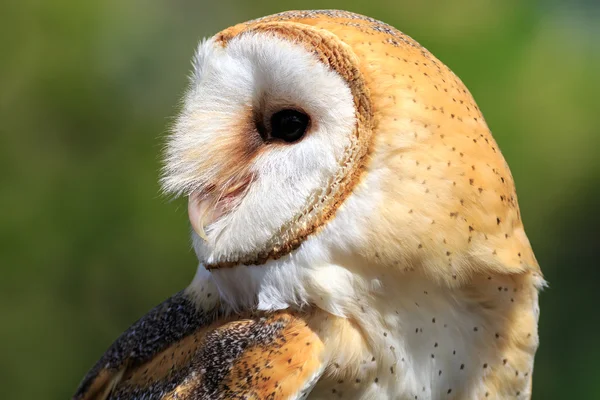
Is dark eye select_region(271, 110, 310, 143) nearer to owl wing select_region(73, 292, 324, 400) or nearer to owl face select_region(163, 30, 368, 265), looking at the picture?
owl face select_region(163, 30, 368, 265)

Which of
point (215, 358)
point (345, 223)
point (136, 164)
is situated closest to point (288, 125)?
point (345, 223)

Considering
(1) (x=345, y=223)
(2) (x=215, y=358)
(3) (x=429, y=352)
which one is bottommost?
(3) (x=429, y=352)

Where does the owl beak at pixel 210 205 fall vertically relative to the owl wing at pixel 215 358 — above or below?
above

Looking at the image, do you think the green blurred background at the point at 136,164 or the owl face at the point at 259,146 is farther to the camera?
the green blurred background at the point at 136,164

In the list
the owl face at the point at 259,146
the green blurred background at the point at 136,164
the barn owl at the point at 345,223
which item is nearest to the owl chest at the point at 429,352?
the barn owl at the point at 345,223

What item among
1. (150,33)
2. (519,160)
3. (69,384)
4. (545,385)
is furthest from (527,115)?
(69,384)

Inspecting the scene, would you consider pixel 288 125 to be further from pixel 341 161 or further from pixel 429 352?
pixel 429 352

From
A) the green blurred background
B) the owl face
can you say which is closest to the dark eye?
the owl face

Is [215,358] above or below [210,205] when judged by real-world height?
below

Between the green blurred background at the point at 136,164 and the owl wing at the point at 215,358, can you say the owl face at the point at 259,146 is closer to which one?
the owl wing at the point at 215,358
